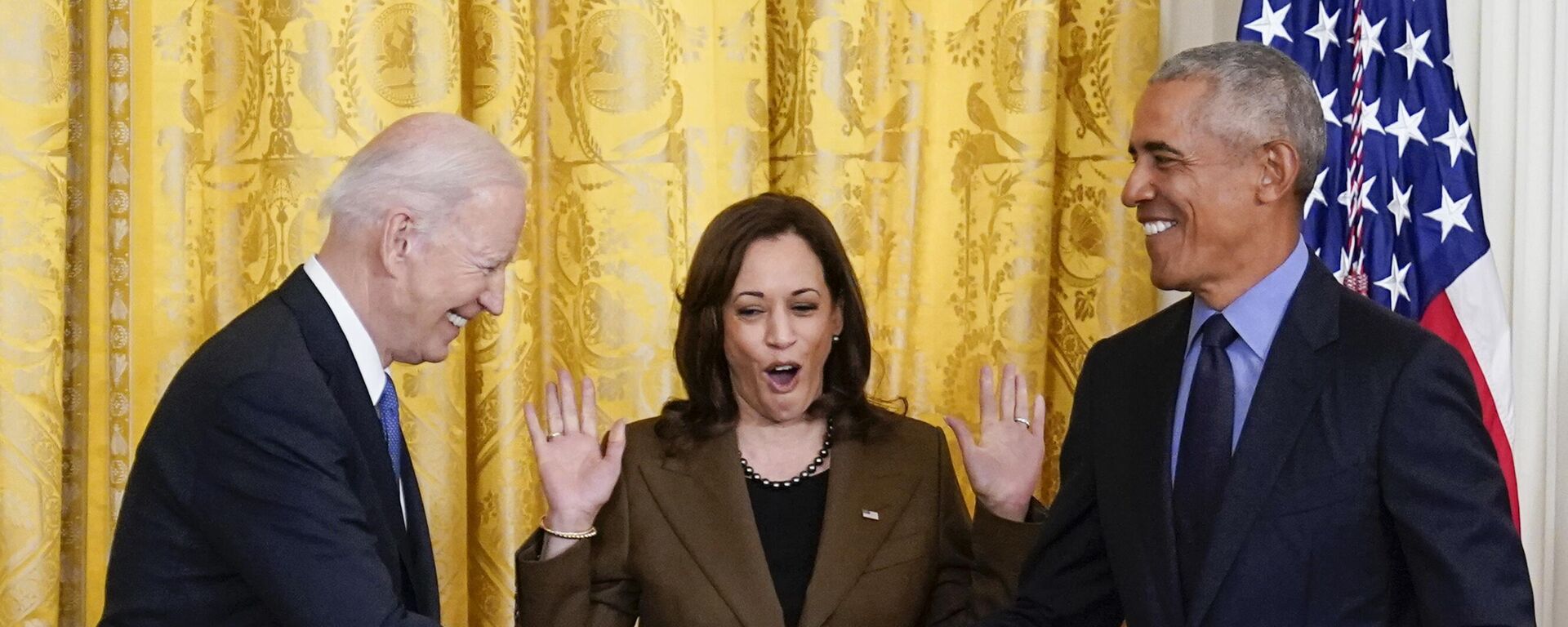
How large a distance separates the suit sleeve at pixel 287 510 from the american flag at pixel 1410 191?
1917 millimetres

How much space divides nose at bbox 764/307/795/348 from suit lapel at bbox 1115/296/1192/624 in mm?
781

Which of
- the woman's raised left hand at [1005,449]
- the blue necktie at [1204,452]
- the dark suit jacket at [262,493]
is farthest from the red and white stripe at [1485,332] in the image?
the dark suit jacket at [262,493]

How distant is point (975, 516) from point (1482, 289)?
1.07m

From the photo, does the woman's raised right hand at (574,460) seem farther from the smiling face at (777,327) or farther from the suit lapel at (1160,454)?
the suit lapel at (1160,454)

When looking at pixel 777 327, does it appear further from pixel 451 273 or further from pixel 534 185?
pixel 534 185

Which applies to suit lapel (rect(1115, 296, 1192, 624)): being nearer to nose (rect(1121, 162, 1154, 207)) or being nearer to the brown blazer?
nose (rect(1121, 162, 1154, 207))

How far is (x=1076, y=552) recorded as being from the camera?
2.55m

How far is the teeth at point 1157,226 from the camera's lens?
2.36 meters

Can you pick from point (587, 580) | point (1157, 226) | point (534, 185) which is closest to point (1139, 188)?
point (1157, 226)

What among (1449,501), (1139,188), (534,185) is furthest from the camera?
(534,185)

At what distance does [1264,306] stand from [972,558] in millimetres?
951

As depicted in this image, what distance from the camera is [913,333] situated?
13.0 feet

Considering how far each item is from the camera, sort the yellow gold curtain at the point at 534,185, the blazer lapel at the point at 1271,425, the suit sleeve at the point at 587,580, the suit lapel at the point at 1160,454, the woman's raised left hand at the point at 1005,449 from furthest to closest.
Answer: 1. the yellow gold curtain at the point at 534,185
2. the woman's raised left hand at the point at 1005,449
3. the suit sleeve at the point at 587,580
4. the suit lapel at the point at 1160,454
5. the blazer lapel at the point at 1271,425

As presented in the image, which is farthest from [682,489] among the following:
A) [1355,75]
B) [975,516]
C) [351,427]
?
[1355,75]
